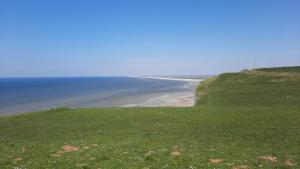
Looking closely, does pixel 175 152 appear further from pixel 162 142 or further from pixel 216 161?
pixel 162 142

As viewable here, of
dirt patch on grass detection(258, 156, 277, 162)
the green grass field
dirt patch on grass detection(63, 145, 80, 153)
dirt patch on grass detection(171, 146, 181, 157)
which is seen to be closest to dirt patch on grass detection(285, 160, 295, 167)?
the green grass field

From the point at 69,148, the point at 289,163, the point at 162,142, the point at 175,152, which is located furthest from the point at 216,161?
the point at 69,148

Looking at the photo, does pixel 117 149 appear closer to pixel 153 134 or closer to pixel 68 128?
pixel 153 134

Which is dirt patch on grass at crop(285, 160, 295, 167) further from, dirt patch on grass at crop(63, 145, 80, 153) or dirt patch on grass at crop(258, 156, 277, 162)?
dirt patch on grass at crop(63, 145, 80, 153)

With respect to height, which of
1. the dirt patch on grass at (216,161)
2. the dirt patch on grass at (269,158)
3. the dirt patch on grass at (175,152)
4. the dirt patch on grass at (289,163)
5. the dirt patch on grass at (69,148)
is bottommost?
the dirt patch on grass at (69,148)

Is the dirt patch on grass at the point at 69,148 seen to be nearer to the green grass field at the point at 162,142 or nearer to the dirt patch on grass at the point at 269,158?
the green grass field at the point at 162,142

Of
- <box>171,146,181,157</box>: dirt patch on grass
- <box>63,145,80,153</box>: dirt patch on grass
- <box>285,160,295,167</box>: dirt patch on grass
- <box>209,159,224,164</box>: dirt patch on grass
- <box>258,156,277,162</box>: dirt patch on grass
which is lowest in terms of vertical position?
<box>63,145,80,153</box>: dirt patch on grass

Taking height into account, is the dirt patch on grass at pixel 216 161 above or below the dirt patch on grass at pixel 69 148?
above

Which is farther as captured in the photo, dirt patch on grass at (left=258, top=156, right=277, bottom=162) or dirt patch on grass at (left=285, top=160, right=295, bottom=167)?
dirt patch on grass at (left=258, top=156, right=277, bottom=162)

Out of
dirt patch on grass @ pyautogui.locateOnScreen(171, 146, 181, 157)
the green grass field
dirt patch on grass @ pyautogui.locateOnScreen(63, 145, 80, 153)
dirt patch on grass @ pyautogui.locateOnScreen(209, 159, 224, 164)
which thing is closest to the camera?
dirt patch on grass @ pyautogui.locateOnScreen(209, 159, 224, 164)

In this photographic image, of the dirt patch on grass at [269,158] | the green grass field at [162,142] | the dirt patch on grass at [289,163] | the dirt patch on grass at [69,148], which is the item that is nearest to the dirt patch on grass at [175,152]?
the green grass field at [162,142]

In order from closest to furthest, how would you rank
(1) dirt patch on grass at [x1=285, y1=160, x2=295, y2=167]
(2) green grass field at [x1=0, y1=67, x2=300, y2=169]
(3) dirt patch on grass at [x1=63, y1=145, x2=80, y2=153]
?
(1) dirt patch on grass at [x1=285, y1=160, x2=295, y2=167] < (2) green grass field at [x1=0, y1=67, x2=300, y2=169] < (3) dirt patch on grass at [x1=63, y1=145, x2=80, y2=153]

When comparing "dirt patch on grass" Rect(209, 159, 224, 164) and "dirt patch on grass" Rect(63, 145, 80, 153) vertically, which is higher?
"dirt patch on grass" Rect(209, 159, 224, 164)

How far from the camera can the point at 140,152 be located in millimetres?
25141
